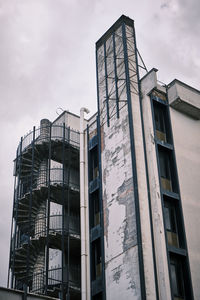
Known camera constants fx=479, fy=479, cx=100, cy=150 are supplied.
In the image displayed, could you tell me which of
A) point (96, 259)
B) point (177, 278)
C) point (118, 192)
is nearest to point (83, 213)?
point (96, 259)

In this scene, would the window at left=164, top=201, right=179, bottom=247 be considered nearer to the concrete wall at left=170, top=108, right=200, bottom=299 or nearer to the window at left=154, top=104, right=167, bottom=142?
the concrete wall at left=170, top=108, right=200, bottom=299

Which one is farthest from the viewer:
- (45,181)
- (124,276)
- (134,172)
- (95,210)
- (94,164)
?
(94,164)

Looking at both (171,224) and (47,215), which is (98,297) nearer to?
(171,224)

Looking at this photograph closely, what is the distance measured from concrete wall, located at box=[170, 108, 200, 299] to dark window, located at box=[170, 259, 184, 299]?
0.80 metres

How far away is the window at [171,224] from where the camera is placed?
3067 centimetres

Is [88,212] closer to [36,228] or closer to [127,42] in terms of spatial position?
[36,228]

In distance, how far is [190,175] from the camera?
111ft

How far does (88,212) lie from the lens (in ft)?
119

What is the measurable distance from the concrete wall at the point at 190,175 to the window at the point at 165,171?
74 cm

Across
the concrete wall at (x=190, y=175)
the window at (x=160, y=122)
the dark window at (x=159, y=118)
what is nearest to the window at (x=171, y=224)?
the concrete wall at (x=190, y=175)

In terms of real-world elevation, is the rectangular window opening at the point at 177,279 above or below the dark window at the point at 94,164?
below

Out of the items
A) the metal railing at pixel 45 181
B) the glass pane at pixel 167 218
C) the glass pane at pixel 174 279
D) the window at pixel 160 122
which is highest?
the window at pixel 160 122

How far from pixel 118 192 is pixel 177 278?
6.92 metres

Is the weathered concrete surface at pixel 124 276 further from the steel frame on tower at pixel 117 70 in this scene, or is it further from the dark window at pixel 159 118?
the dark window at pixel 159 118
